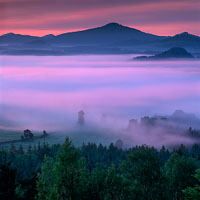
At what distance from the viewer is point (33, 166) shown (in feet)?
186

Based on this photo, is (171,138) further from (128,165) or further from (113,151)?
(128,165)

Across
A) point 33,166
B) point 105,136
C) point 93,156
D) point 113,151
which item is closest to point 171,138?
point 105,136

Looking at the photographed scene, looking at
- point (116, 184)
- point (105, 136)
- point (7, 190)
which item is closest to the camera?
point (7, 190)

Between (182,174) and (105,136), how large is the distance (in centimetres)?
12992

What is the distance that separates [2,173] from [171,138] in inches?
5227

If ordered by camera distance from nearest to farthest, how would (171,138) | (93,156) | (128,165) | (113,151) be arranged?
(128,165) < (93,156) < (113,151) < (171,138)

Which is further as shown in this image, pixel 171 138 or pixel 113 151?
pixel 171 138

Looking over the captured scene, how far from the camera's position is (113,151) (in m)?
80.0

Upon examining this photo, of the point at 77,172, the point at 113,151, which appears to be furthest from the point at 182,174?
the point at 113,151

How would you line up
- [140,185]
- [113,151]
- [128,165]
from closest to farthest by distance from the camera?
[140,185] → [128,165] → [113,151]

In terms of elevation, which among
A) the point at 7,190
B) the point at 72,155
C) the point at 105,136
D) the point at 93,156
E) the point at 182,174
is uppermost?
the point at 72,155

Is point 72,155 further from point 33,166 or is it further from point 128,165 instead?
point 33,166

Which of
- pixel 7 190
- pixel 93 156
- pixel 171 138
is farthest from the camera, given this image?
pixel 171 138

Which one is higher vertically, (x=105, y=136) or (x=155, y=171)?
(x=155, y=171)
